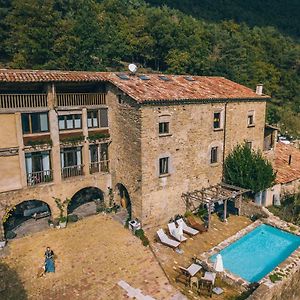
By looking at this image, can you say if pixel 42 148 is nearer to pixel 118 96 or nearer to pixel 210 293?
pixel 118 96

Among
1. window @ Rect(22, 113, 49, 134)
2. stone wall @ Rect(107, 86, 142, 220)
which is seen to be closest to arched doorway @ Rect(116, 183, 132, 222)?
stone wall @ Rect(107, 86, 142, 220)

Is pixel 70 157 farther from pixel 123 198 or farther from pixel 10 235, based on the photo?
pixel 10 235

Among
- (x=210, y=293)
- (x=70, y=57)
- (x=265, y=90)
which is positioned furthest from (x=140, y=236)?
(x=265, y=90)

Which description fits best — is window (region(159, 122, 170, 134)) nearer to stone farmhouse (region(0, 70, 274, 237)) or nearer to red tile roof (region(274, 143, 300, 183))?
stone farmhouse (region(0, 70, 274, 237))

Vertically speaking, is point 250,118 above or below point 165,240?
above

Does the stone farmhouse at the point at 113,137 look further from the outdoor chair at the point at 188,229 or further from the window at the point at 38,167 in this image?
the outdoor chair at the point at 188,229

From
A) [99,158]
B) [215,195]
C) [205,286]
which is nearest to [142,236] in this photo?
[205,286]
